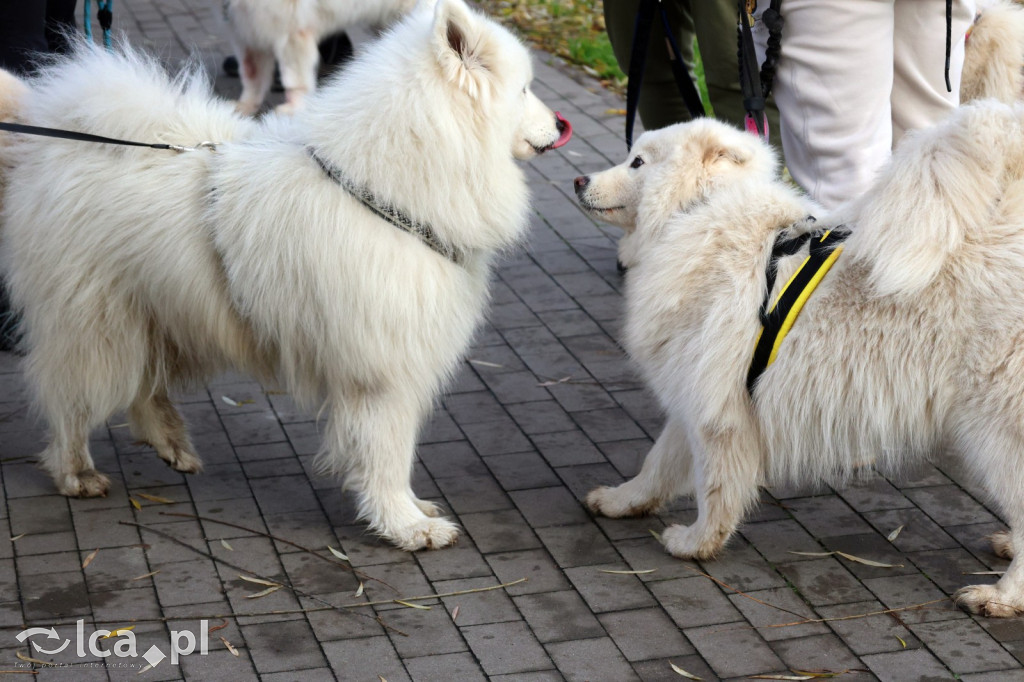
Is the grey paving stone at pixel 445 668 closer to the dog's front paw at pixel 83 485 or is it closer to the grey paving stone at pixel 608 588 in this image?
the grey paving stone at pixel 608 588

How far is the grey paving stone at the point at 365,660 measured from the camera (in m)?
3.06

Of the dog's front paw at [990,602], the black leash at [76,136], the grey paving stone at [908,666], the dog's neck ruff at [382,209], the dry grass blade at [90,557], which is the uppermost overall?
the black leash at [76,136]

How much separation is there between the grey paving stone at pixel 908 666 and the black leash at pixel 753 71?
1.85m

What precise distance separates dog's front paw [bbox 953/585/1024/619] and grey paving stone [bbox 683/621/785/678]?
674mm

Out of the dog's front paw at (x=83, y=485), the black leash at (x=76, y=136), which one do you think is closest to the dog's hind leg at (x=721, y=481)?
the black leash at (x=76, y=136)

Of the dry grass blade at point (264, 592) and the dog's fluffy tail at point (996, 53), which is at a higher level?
the dog's fluffy tail at point (996, 53)

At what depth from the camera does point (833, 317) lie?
127 inches

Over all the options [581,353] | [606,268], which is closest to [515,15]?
[606,268]

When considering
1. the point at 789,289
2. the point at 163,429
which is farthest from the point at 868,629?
Result: the point at 163,429

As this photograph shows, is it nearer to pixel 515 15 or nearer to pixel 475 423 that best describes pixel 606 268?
pixel 475 423

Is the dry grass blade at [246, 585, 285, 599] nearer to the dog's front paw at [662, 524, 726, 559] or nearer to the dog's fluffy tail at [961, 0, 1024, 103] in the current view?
the dog's front paw at [662, 524, 726, 559]

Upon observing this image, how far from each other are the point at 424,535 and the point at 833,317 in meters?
1.52

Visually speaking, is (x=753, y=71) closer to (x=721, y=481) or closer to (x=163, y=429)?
(x=721, y=481)

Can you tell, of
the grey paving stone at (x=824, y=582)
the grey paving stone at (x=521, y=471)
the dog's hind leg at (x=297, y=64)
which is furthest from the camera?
the dog's hind leg at (x=297, y=64)
